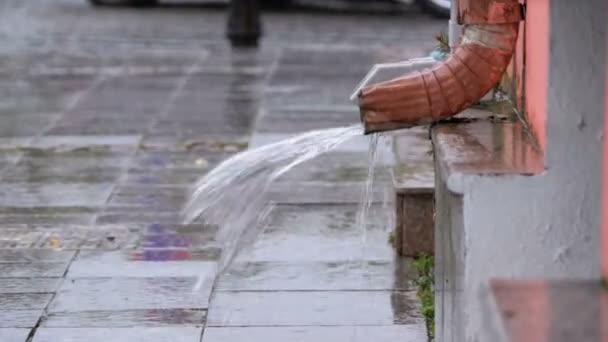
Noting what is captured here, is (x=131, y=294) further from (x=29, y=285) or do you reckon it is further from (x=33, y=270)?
(x=33, y=270)

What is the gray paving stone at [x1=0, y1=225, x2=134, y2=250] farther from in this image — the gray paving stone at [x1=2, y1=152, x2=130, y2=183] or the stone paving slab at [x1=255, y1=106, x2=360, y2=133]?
the stone paving slab at [x1=255, y1=106, x2=360, y2=133]

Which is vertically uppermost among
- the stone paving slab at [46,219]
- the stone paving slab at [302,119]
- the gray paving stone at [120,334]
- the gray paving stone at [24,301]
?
the gray paving stone at [120,334]

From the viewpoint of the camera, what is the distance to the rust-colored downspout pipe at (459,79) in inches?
185

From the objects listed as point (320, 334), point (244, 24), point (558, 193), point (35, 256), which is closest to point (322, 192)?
point (35, 256)

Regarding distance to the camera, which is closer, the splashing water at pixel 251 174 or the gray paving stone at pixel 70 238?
the splashing water at pixel 251 174

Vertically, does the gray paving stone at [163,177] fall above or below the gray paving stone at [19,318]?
below

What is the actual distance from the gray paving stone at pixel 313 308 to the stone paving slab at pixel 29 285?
0.82 metres

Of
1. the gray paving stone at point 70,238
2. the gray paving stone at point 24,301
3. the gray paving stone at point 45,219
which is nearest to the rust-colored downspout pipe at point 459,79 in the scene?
the gray paving stone at point 24,301

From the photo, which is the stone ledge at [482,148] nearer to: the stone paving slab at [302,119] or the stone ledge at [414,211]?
the stone ledge at [414,211]

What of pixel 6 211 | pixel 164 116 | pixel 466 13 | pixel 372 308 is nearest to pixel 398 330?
pixel 372 308

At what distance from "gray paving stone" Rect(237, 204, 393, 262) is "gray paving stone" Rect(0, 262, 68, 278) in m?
0.91

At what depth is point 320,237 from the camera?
796cm

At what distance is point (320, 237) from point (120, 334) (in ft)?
6.38

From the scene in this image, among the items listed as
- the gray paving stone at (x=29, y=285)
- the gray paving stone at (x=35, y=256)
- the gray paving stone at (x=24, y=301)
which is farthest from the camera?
the gray paving stone at (x=35, y=256)
